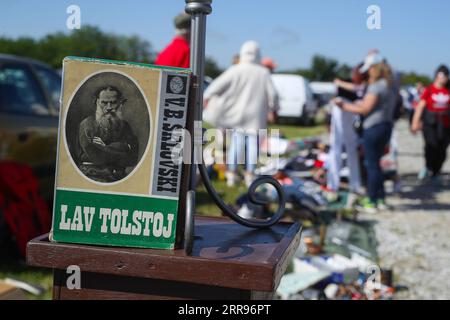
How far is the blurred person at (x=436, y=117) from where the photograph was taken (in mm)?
8984

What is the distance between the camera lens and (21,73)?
5.21 metres

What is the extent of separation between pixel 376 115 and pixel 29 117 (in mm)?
3910

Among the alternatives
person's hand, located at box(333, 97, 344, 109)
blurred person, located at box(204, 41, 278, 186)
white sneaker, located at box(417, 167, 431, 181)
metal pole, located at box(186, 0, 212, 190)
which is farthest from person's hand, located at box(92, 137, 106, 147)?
white sneaker, located at box(417, 167, 431, 181)

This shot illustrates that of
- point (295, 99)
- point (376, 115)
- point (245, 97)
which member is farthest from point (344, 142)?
point (295, 99)

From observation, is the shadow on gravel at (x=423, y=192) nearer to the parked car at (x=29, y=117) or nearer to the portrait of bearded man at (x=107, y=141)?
the parked car at (x=29, y=117)

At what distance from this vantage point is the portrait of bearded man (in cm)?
136

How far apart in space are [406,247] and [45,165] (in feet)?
11.2

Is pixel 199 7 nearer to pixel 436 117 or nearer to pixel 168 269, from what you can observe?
pixel 168 269

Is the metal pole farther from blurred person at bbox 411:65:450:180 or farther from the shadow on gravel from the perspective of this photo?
blurred person at bbox 411:65:450:180

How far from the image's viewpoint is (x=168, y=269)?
1.32m

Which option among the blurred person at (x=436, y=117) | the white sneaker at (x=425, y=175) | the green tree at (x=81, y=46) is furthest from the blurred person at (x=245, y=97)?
the green tree at (x=81, y=46)

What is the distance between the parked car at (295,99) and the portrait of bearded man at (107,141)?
21.7 meters

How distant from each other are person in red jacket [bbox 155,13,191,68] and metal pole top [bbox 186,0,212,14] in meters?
3.11

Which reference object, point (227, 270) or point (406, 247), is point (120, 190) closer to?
point (227, 270)
